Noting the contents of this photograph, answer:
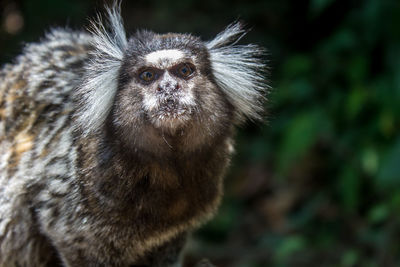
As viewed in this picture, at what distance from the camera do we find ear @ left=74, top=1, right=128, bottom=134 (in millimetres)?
3098

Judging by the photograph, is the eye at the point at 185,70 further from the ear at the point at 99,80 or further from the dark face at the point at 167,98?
the ear at the point at 99,80

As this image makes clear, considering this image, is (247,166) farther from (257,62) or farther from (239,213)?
(257,62)

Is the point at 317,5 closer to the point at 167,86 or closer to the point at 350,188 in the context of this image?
the point at 350,188

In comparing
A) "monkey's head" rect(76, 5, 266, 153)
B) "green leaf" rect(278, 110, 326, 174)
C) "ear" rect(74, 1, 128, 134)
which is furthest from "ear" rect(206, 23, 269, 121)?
"green leaf" rect(278, 110, 326, 174)

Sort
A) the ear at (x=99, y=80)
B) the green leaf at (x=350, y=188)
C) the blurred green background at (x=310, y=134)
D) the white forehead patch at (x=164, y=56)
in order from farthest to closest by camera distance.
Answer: the green leaf at (x=350, y=188) < the blurred green background at (x=310, y=134) < the ear at (x=99, y=80) < the white forehead patch at (x=164, y=56)

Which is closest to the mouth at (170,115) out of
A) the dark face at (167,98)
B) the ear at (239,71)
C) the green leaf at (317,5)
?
the dark face at (167,98)

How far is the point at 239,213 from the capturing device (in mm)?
6738

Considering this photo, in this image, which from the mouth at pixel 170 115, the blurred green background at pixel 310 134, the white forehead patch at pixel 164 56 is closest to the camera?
the mouth at pixel 170 115

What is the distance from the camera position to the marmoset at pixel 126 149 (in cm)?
302

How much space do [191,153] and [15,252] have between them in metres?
1.29

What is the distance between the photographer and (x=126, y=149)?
3064mm

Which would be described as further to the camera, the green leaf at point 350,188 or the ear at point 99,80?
the green leaf at point 350,188

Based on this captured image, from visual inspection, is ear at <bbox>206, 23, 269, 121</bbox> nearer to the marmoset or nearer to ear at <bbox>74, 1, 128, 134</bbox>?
the marmoset

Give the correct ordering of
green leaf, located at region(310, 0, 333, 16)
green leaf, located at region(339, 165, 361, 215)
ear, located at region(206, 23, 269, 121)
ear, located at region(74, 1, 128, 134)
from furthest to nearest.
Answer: green leaf, located at region(339, 165, 361, 215), green leaf, located at region(310, 0, 333, 16), ear, located at region(206, 23, 269, 121), ear, located at region(74, 1, 128, 134)
